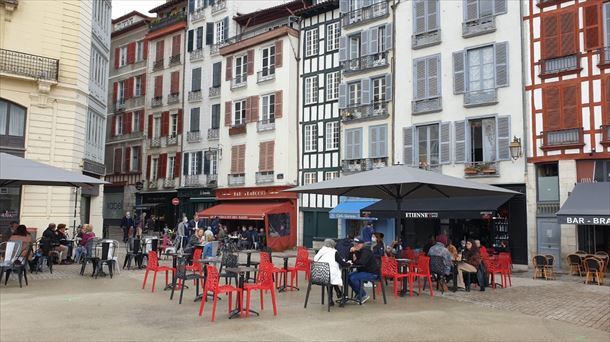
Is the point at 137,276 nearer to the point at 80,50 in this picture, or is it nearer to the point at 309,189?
the point at 309,189

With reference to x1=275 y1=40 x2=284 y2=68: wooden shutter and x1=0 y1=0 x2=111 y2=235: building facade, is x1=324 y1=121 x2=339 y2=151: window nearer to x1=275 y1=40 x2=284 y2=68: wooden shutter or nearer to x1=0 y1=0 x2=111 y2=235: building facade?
x1=275 y1=40 x2=284 y2=68: wooden shutter

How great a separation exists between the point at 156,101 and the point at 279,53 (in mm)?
12235

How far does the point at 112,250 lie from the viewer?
1376 centimetres

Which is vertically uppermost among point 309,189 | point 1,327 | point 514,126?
point 514,126

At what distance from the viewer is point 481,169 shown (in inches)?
821

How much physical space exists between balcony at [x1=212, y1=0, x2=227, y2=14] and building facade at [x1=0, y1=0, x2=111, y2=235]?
12.4 metres

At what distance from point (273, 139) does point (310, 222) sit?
5.26 m

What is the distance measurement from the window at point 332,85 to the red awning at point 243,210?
628 centimetres

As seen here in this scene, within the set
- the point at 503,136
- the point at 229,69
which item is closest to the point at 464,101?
the point at 503,136

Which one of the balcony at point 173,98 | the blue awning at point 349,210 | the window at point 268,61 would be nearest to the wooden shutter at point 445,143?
the blue awning at point 349,210

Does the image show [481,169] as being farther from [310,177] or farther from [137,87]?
[137,87]

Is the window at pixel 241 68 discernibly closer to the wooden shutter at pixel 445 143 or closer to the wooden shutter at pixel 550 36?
the wooden shutter at pixel 445 143

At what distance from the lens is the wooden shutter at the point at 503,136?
66.8 ft

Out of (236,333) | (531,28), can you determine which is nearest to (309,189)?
(236,333)
